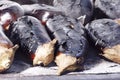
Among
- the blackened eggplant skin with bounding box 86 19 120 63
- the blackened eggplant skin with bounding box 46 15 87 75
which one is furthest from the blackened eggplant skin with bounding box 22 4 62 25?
the blackened eggplant skin with bounding box 86 19 120 63

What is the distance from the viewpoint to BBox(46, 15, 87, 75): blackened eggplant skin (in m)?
1.47

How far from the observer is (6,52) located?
4.81 feet

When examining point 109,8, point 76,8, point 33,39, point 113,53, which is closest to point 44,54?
point 33,39

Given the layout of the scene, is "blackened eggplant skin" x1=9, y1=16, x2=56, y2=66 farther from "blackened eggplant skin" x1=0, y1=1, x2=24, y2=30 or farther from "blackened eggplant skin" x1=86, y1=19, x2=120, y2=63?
"blackened eggplant skin" x1=86, y1=19, x2=120, y2=63

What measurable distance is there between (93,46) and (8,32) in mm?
480

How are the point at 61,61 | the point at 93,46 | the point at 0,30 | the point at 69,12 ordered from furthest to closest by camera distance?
the point at 69,12 → the point at 93,46 → the point at 0,30 → the point at 61,61

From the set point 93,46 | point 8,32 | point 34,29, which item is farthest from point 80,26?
point 8,32

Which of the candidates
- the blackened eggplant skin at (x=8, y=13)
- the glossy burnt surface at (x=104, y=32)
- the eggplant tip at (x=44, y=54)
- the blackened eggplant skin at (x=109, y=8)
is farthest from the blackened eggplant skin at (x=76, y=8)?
the eggplant tip at (x=44, y=54)

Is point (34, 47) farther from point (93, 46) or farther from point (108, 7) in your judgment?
point (108, 7)

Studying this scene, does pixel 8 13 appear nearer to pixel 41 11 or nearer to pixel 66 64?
pixel 41 11

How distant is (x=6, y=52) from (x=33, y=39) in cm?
18

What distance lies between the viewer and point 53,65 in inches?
61.3

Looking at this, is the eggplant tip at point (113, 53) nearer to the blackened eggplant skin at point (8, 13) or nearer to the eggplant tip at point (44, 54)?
the eggplant tip at point (44, 54)

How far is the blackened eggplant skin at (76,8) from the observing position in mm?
1890
